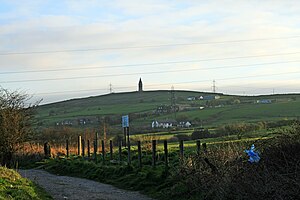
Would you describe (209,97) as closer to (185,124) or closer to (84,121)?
(185,124)

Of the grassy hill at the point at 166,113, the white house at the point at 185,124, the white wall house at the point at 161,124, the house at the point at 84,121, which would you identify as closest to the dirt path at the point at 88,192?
the grassy hill at the point at 166,113

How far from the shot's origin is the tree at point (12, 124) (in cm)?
3133

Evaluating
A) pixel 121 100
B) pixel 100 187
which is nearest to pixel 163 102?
pixel 121 100

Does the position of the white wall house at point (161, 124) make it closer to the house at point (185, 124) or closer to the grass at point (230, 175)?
the house at point (185, 124)

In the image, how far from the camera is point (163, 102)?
288 ft

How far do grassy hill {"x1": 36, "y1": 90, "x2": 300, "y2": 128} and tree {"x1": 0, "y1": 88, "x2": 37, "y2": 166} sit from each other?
25.9 m

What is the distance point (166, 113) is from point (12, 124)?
45846 millimetres

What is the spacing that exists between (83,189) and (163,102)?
68.7m

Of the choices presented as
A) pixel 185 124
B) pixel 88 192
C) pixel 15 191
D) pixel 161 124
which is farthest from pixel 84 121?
pixel 15 191

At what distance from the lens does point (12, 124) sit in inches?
1237

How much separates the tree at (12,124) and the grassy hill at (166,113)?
25948 mm

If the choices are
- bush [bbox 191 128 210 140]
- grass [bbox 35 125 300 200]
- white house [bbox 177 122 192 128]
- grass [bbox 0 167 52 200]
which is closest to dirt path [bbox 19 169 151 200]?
grass [bbox 35 125 300 200]

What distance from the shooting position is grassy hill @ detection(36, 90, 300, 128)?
65562 millimetres

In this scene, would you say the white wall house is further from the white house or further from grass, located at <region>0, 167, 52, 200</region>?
grass, located at <region>0, 167, 52, 200</region>
